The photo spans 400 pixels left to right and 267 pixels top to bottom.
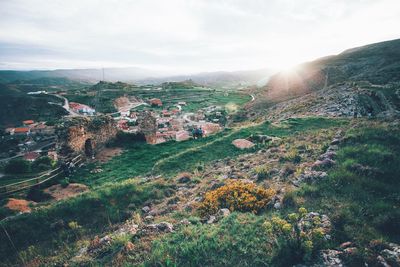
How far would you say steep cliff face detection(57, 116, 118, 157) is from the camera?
58.7 ft

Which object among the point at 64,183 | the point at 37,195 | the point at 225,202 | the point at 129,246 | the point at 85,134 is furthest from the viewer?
the point at 85,134

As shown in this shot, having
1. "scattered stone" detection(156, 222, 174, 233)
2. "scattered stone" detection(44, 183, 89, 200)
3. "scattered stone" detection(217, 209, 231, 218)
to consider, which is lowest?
"scattered stone" detection(44, 183, 89, 200)

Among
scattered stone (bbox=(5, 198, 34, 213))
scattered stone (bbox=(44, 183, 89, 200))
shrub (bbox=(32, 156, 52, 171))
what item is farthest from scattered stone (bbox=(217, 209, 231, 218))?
shrub (bbox=(32, 156, 52, 171))

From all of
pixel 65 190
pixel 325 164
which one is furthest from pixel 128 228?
pixel 65 190

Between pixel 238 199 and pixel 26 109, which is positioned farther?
pixel 26 109

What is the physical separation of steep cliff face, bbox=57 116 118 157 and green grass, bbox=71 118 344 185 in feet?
7.41

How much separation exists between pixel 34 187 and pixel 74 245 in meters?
10.8

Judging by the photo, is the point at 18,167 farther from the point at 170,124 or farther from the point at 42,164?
the point at 170,124

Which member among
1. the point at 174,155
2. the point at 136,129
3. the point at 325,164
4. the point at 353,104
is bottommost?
the point at 174,155

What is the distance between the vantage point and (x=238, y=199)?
8141mm

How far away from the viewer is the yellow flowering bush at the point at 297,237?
192 inches

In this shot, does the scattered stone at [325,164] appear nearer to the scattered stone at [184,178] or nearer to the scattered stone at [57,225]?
the scattered stone at [184,178]

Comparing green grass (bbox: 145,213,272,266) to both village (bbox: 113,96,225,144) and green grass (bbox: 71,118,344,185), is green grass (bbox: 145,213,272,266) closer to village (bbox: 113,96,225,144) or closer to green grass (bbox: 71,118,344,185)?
green grass (bbox: 71,118,344,185)

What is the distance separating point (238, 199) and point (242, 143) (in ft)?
33.5
